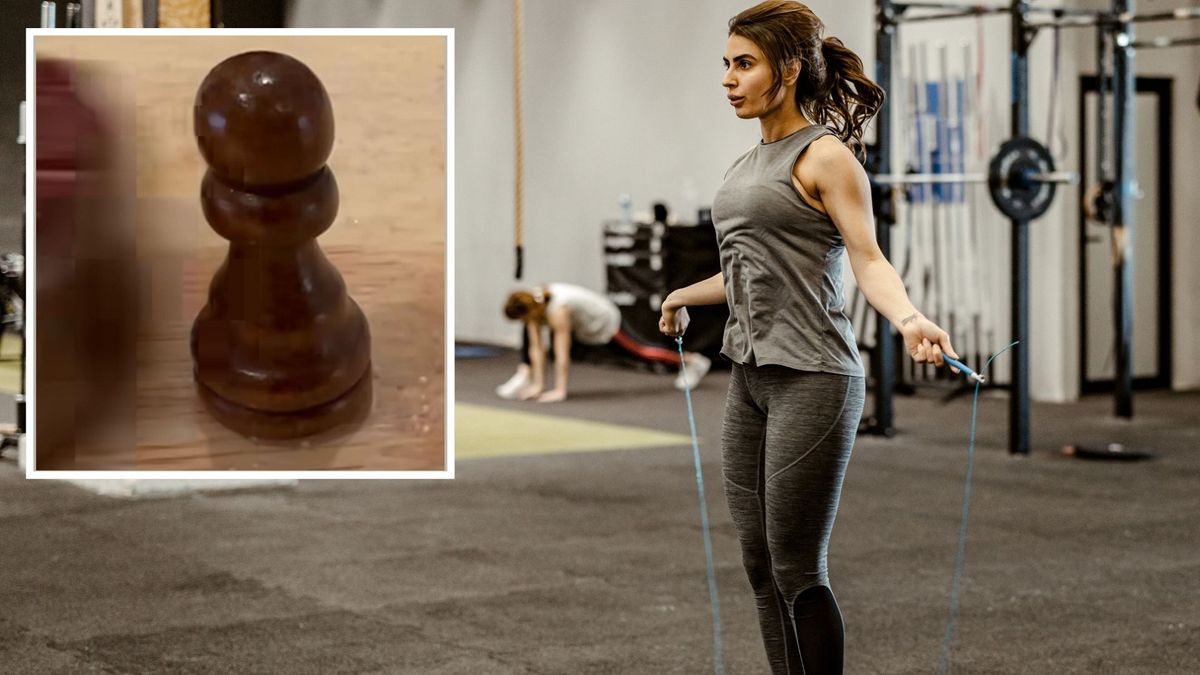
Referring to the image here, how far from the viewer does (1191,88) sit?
1058cm

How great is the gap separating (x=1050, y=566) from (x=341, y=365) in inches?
111

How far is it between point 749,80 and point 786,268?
0.30 m

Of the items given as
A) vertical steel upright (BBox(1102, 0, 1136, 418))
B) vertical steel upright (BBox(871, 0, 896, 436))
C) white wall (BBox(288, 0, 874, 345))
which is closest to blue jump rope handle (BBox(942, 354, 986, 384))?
vertical steel upright (BBox(871, 0, 896, 436))

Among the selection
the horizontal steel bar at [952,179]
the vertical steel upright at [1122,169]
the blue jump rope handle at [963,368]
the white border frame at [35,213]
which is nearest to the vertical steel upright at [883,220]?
the horizontal steel bar at [952,179]

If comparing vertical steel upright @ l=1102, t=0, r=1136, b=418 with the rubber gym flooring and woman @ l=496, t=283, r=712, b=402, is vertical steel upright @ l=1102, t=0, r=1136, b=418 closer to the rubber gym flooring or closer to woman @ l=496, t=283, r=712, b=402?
the rubber gym flooring

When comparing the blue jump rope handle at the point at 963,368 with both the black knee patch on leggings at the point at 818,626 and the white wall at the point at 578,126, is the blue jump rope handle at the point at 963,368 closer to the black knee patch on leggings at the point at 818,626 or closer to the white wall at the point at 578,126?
the black knee patch on leggings at the point at 818,626

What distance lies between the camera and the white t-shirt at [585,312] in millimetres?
10172

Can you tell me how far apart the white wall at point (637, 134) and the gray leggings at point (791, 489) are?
6852mm

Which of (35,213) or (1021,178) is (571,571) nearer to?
(35,213)

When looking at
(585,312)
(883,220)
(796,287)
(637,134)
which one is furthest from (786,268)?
(637,134)

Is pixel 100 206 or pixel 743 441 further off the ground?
pixel 100 206


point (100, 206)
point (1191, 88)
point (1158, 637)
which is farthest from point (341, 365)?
point (1191, 88)

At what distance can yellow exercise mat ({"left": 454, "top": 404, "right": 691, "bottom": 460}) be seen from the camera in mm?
7844

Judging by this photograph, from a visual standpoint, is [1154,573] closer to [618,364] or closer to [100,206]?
[100,206]
